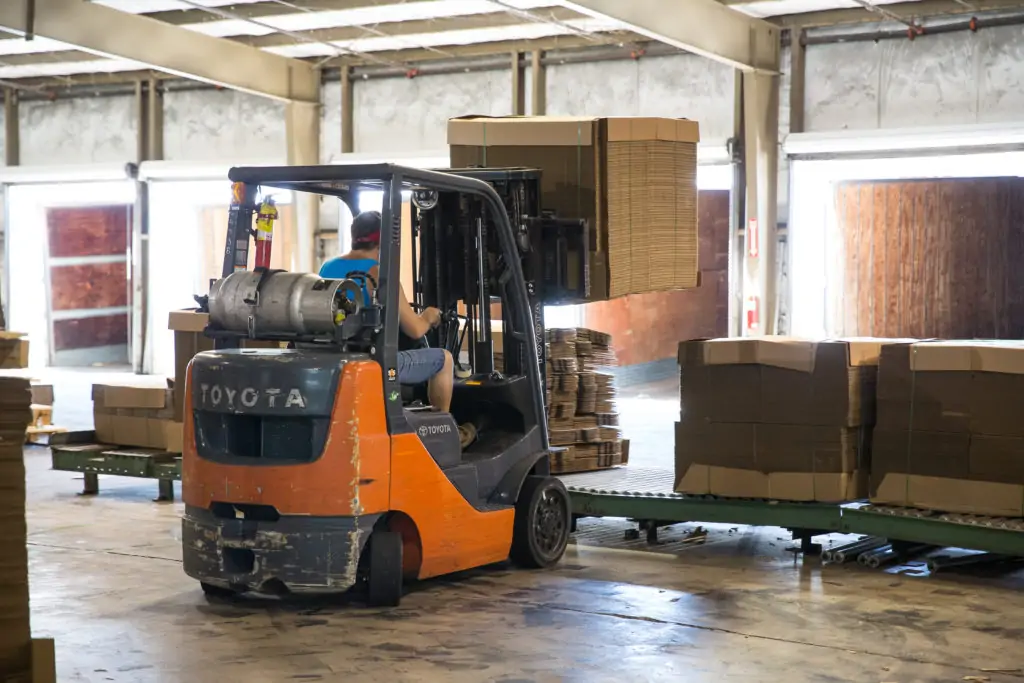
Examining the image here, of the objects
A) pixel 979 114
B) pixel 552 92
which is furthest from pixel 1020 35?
pixel 552 92

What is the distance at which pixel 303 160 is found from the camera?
1855 centimetres

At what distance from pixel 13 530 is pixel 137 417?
6442mm

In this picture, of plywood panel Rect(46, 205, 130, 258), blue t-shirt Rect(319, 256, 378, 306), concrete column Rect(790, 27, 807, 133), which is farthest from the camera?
plywood panel Rect(46, 205, 130, 258)

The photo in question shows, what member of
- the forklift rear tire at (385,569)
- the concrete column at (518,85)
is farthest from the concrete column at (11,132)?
the forklift rear tire at (385,569)

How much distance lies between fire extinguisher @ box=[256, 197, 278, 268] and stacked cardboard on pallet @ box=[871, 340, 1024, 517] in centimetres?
320

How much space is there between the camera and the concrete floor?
17.7 feet

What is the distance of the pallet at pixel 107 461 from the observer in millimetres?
9469

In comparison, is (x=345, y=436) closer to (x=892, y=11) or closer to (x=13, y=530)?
(x=13, y=530)

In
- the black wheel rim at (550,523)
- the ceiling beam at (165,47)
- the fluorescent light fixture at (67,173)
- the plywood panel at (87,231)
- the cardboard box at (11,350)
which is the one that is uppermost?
the ceiling beam at (165,47)

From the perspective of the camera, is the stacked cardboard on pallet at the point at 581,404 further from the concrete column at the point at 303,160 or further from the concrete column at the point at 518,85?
the concrete column at the point at 303,160

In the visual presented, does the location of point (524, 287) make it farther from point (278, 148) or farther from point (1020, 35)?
point (278, 148)

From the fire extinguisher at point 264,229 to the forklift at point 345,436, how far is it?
0.14 m

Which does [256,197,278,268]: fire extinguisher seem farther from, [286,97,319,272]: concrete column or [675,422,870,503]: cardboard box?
[286,97,319,272]: concrete column

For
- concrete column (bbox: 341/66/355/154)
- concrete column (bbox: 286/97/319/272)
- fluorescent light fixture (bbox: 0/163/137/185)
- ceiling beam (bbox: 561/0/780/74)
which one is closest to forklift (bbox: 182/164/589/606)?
ceiling beam (bbox: 561/0/780/74)
